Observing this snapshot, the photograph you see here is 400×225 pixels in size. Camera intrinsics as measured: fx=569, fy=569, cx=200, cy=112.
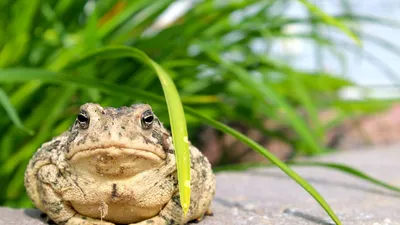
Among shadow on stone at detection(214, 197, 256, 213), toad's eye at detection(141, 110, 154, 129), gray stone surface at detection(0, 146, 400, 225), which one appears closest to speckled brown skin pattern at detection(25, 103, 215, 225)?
toad's eye at detection(141, 110, 154, 129)

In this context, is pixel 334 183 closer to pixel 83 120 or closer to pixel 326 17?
pixel 326 17

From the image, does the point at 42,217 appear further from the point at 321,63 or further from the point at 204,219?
the point at 321,63

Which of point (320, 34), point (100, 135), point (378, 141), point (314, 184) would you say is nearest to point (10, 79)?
point (100, 135)

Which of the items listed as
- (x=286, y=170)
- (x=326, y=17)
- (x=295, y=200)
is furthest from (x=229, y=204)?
(x=326, y=17)

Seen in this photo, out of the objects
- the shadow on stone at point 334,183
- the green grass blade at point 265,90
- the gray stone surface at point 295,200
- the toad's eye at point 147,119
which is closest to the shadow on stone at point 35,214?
the gray stone surface at point 295,200

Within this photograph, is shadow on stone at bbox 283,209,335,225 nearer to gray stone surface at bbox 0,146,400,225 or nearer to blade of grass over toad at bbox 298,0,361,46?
gray stone surface at bbox 0,146,400,225
